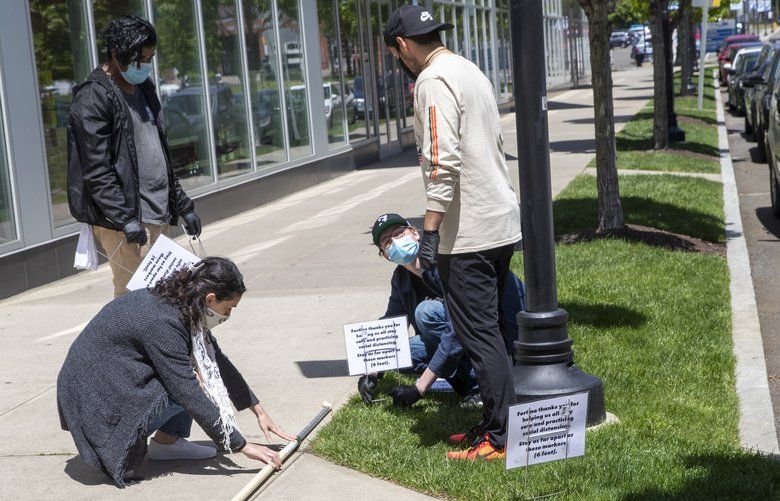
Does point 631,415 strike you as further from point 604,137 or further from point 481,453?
point 604,137

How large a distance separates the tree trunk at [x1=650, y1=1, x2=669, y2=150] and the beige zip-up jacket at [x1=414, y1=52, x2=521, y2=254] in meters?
13.1

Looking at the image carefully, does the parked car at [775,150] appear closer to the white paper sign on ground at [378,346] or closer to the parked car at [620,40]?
the white paper sign on ground at [378,346]

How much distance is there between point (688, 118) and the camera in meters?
24.1

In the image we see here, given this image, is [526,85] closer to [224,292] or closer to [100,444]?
[224,292]

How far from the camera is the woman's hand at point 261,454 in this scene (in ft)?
14.5

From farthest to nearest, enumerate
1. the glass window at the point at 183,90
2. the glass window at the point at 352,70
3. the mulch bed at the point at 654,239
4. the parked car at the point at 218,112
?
the glass window at the point at 352,70
the parked car at the point at 218,112
the glass window at the point at 183,90
the mulch bed at the point at 654,239

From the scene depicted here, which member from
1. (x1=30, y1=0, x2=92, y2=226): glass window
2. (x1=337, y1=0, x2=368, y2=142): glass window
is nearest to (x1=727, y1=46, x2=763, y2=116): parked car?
(x1=337, y1=0, x2=368, y2=142): glass window

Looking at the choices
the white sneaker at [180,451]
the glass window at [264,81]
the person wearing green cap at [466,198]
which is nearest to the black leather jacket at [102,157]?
the white sneaker at [180,451]

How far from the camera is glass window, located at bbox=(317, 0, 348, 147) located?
713 inches

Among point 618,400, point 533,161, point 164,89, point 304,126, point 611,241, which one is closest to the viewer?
point 533,161

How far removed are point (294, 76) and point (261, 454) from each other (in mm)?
12919

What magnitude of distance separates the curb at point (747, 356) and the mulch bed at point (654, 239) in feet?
0.59

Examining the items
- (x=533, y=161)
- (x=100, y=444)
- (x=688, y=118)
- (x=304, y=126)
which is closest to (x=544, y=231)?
(x=533, y=161)

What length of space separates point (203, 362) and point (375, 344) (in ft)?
3.96
